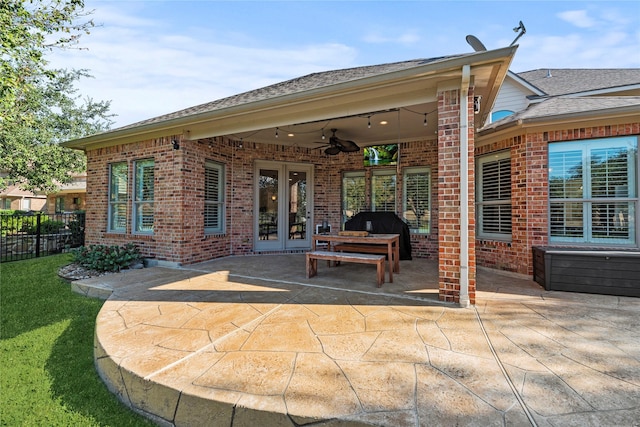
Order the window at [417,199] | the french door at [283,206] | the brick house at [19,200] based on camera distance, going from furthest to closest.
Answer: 1. the brick house at [19,200]
2. the french door at [283,206]
3. the window at [417,199]

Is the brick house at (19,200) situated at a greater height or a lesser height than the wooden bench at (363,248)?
greater

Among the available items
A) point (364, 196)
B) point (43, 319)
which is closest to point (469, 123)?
point (364, 196)

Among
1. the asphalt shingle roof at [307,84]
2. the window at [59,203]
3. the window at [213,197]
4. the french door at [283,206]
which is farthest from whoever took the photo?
the window at [59,203]

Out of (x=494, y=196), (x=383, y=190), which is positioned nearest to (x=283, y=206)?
(x=383, y=190)

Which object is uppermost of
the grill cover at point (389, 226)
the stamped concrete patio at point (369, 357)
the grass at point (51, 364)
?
the grill cover at point (389, 226)

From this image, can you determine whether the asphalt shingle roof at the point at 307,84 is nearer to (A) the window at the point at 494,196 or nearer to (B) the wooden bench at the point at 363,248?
(A) the window at the point at 494,196

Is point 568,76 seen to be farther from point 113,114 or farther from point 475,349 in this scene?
point 113,114

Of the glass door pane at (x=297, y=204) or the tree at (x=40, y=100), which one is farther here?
the glass door pane at (x=297, y=204)

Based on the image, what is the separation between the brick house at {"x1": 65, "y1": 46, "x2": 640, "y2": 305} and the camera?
355 cm

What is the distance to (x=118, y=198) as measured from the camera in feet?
22.3

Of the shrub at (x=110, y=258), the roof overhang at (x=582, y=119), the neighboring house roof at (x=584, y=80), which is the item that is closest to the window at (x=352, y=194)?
the roof overhang at (x=582, y=119)

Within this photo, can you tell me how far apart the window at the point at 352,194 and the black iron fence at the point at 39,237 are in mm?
8325

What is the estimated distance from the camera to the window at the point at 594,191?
4480 millimetres

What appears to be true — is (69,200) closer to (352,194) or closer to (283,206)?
(283,206)
